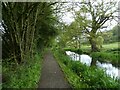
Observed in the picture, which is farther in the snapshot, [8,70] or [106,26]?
[106,26]

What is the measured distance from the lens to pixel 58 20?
1922 cm

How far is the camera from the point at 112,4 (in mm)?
32344

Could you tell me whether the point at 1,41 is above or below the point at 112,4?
below

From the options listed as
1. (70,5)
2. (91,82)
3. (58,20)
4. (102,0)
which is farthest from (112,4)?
(91,82)

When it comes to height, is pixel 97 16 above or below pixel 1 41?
above

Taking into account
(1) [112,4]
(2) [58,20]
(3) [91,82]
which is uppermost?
(1) [112,4]

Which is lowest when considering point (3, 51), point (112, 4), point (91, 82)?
point (91, 82)

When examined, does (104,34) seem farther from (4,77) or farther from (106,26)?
(4,77)

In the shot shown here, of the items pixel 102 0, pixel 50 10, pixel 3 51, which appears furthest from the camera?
pixel 102 0

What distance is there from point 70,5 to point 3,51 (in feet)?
14.7

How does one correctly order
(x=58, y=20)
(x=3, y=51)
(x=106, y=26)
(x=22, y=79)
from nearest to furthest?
(x=22, y=79) → (x=3, y=51) → (x=58, y=20) → (x=106, y=26)

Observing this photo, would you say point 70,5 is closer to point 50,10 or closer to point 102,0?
point 50,10

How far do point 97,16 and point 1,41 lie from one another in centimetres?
2047

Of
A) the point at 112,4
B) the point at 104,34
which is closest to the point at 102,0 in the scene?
the point at 112,4
